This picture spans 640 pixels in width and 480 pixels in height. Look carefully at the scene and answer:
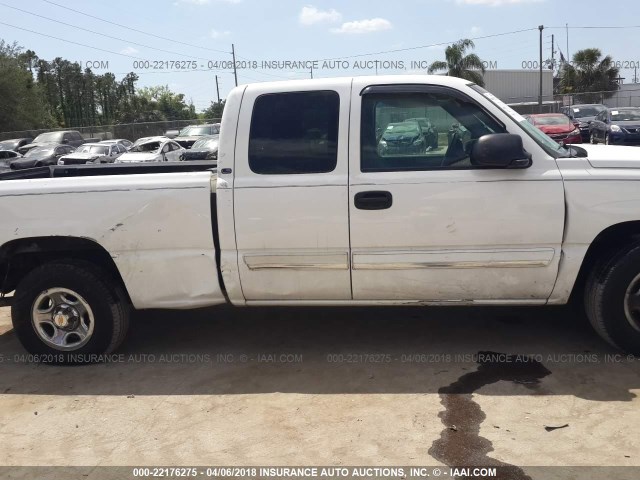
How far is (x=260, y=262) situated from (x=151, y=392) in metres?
1.14

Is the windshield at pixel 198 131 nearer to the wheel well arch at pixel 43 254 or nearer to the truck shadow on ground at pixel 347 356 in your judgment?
the truck shadow on ground at pixel 347 356

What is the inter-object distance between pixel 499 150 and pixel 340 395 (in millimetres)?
1840

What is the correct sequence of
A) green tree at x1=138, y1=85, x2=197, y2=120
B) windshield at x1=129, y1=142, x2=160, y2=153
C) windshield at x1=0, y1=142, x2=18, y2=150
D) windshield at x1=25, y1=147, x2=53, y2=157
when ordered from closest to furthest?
windshield at x1=129, y1=142, x2=160, y2=153
windshield at x1=25, y1=147, x2=53, y2=157
windshield at x1=0, y1=142, x2=18, y2=150
green tree at x1=138, y1=85, x2=197, y2=120

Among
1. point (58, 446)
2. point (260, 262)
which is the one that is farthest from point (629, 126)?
point (58, 446)

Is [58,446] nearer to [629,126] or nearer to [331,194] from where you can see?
[331,194]

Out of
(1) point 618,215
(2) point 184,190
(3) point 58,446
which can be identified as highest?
(2) point 184,190

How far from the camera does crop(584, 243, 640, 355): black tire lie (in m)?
3.88

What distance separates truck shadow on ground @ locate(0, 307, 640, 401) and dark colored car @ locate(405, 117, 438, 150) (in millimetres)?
1512

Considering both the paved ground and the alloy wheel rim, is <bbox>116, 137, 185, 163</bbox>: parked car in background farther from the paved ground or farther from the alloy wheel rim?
the alloy wheel rim

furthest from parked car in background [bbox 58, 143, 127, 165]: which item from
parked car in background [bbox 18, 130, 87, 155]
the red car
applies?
the red car

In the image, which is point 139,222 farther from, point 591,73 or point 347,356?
point 591,73

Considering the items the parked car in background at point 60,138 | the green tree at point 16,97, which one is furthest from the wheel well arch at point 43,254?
the green tree at point 16,97

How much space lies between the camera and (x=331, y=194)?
3.96 m

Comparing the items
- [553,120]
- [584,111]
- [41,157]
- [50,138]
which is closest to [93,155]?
[41,157]
